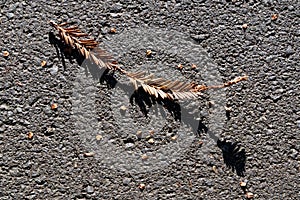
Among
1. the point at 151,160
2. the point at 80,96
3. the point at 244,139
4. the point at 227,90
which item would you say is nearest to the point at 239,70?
the point at 227,90

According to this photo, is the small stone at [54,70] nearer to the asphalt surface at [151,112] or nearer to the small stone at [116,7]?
the asphalt surface at [151,112]

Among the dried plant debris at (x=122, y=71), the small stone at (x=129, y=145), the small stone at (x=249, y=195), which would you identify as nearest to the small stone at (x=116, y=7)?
the dried plant debris at (x=122, y=71)

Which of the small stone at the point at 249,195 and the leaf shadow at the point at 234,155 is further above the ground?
the leaf shadow at the point at 234,155

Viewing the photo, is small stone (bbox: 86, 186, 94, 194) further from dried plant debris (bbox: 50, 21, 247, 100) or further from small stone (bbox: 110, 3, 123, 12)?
small stone (bbox: 110, 3, 123, 12)

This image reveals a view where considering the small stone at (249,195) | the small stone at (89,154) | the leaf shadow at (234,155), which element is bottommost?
the small stone at (89,154)

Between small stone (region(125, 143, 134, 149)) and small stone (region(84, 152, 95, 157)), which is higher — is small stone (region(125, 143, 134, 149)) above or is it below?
above

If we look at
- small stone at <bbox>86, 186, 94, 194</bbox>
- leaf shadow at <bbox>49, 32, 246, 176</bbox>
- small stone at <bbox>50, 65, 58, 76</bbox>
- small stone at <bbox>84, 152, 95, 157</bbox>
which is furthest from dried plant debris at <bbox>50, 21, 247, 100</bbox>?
small stone at <bbox>86, 186, 94, 194</bbox>
